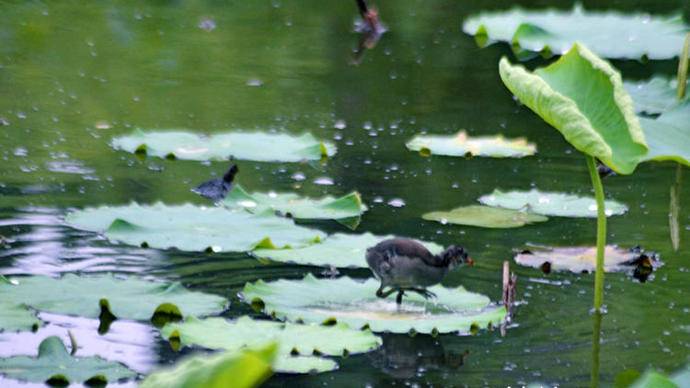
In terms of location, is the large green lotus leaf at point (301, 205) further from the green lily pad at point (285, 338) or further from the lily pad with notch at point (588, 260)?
the green lily pad at point (285, 338)

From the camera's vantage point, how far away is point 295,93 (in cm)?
814

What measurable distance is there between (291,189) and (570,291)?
1.70 m

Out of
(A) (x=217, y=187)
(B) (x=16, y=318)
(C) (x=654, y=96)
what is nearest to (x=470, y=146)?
(C) (x=654, y=96)

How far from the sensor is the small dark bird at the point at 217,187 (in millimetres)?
5719

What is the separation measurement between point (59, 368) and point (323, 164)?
3.04m

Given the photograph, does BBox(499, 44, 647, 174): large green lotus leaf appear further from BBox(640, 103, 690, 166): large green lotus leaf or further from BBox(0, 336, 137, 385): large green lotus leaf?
BBox(0, 336, 137, 385): large green lotus leaf

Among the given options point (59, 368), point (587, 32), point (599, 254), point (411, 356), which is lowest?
point (59, 368)

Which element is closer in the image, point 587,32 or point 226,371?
point 226,371

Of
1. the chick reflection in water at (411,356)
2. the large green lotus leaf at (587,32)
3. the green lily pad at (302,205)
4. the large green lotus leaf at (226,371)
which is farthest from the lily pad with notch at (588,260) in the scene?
the large green lotus leaf at (587,32)

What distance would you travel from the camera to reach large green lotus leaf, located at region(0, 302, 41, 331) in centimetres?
393

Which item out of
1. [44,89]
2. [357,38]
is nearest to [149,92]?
[44,89]

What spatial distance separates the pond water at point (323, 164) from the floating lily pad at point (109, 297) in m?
0.05

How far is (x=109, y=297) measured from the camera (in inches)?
167

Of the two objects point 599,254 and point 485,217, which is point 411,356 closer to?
point 599,254
